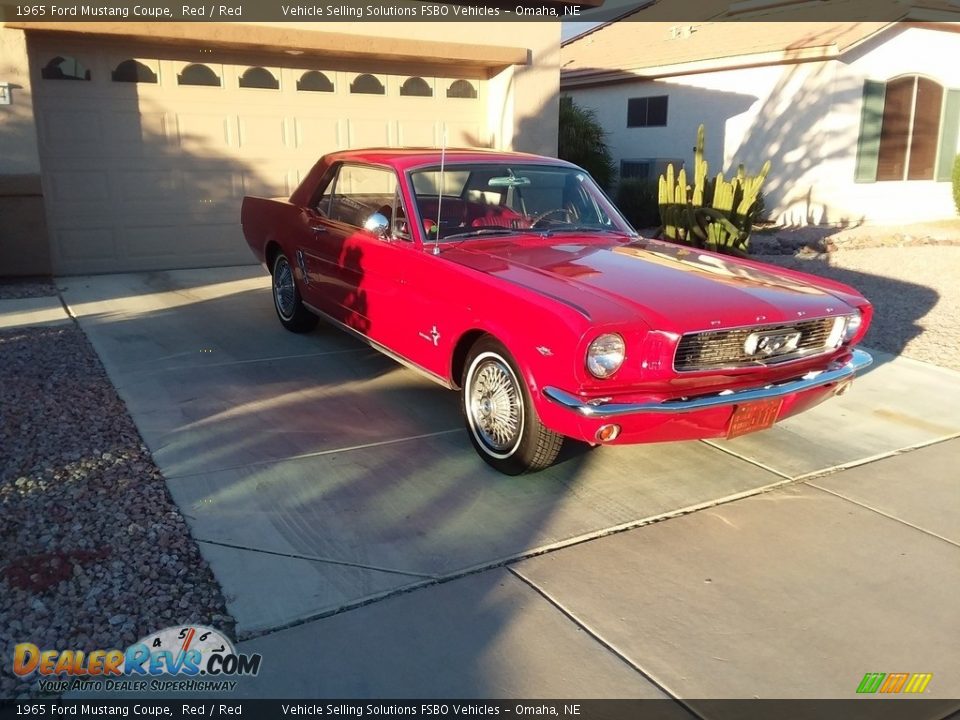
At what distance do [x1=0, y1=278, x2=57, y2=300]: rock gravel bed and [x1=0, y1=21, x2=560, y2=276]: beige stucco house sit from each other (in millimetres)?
132

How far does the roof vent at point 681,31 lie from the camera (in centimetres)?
1844

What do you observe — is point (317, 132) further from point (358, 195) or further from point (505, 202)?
point (505, 202)

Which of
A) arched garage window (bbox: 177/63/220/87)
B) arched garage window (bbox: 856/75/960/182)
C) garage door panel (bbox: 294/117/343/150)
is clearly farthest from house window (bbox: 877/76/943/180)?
arched garage window (bbox: 177/63/220/87)

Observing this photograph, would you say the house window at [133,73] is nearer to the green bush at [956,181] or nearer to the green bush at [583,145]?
the green bush at [583,145]

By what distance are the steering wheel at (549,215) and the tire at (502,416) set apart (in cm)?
132

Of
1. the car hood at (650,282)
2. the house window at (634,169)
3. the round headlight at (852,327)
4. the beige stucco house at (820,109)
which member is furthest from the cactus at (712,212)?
the house window at (634,169)

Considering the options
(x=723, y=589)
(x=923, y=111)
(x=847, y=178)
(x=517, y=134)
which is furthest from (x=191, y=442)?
(x=923, y=111)

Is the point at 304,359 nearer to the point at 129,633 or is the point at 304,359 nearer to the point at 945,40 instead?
the point at 129,633

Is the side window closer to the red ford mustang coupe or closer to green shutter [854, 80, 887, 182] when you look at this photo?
the red ford mustang coupe

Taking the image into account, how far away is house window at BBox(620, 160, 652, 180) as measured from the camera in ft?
57.6

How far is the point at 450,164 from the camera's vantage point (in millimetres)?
5441

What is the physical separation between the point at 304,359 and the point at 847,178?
12167 mm

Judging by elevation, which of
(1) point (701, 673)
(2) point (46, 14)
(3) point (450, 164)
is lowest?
(1) point (701, 673)

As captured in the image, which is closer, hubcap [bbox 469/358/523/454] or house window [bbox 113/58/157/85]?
hubcap [bbox 469/358/523/454]
